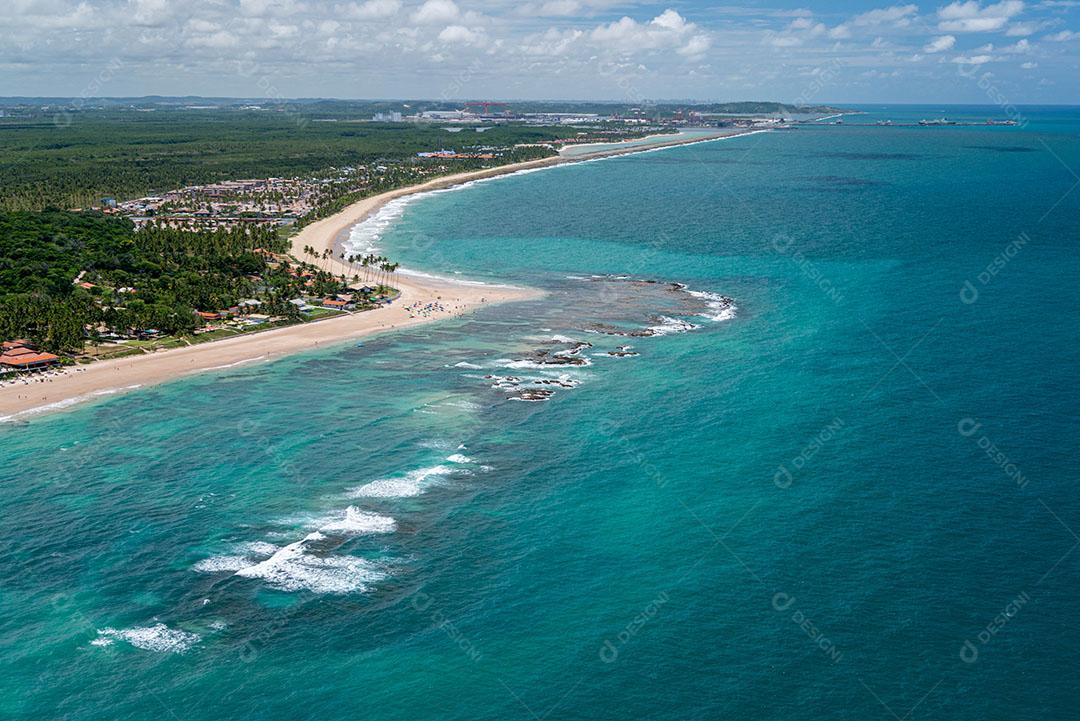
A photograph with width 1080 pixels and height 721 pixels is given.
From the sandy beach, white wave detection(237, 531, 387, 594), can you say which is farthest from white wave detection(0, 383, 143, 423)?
white wave detection(237, 531, 387, 594)

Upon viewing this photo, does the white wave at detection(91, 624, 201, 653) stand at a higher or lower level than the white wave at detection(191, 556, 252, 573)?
lower

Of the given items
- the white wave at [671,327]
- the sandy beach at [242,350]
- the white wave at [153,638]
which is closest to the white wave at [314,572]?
the white wave at [153,638]

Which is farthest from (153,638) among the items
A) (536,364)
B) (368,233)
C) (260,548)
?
(368,233)

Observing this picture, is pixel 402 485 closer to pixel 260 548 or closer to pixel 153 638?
pixel 260 548

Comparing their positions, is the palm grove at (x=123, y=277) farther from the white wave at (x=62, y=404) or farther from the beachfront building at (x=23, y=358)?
the white wave at (x=62, y=404)

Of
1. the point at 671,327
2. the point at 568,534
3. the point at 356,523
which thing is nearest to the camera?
the point at 568,534

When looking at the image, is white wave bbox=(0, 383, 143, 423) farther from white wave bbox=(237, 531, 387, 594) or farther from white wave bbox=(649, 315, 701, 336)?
white wave bbox=(649, 315, 701, 336)
